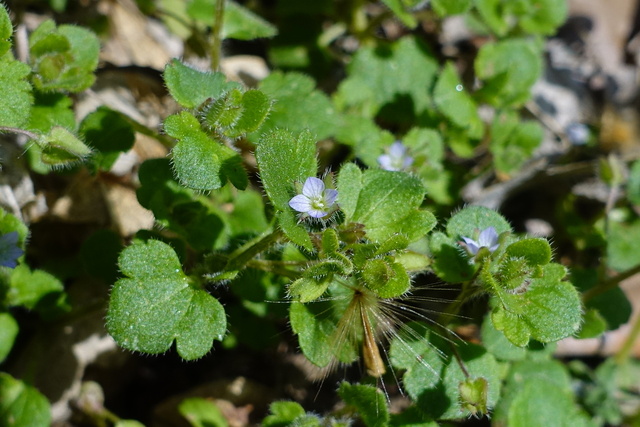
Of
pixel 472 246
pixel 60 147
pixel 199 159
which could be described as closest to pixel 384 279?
pixel 472 246

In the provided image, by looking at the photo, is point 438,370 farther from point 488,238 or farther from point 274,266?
point 274,266

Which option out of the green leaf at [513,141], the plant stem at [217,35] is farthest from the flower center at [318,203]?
the green leaf at [513,141]

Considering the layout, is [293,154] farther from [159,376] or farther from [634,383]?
[634,383]

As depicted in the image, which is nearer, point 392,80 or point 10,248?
point 10,248

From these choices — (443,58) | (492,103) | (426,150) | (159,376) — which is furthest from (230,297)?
(443,58)

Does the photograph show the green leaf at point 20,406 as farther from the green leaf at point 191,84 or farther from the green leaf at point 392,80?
the green leaf at point 392,80

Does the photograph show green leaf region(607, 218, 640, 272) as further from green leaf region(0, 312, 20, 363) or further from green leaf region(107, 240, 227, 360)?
green leaf region(0, 312, 20, 363)

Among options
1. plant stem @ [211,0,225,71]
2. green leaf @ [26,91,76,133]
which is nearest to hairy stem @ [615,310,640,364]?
plant stem @ [211,0,225,71]
